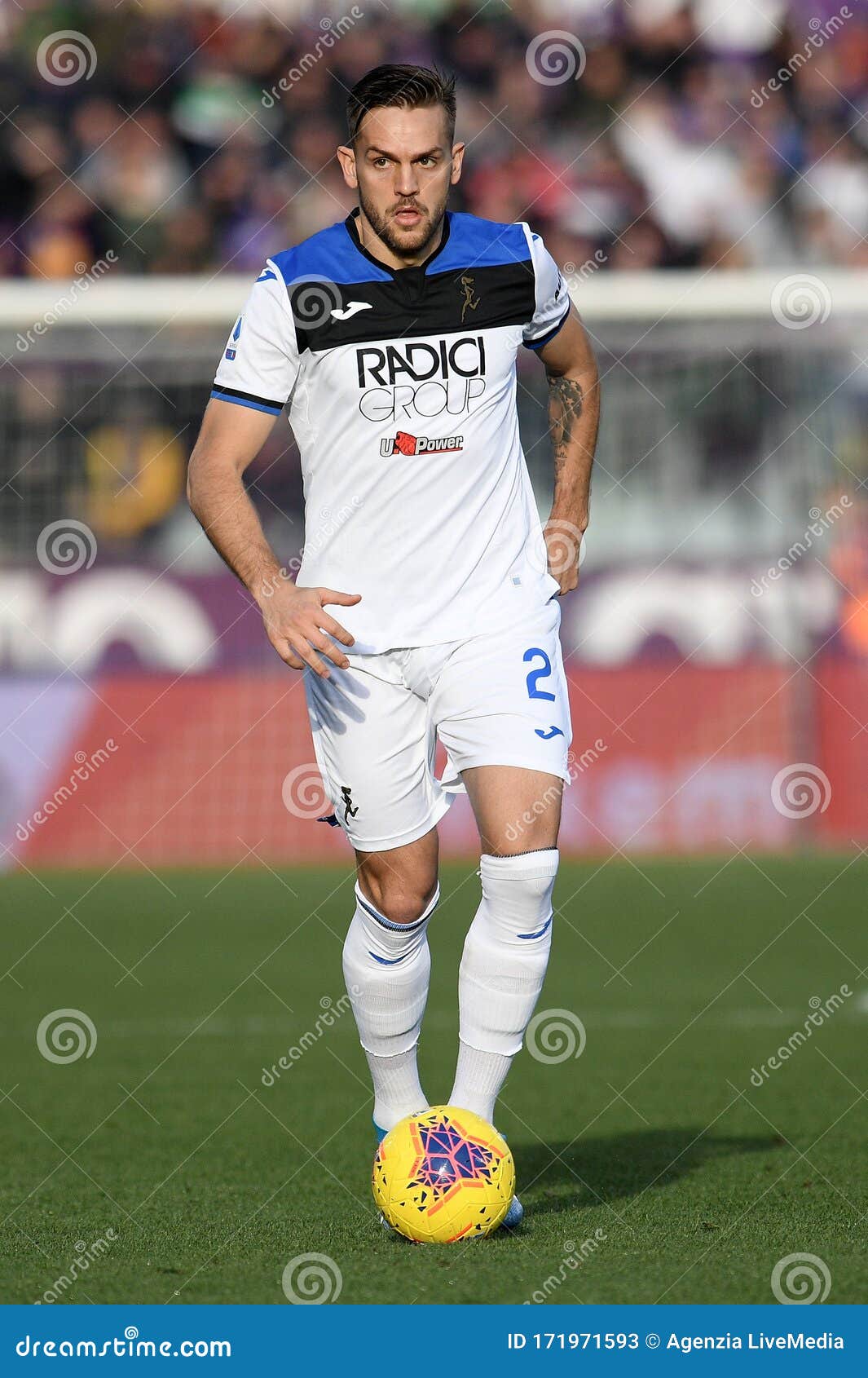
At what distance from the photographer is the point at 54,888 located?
12961 mm

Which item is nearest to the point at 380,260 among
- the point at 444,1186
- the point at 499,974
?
the point at 499,974

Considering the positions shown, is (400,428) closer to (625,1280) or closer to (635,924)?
(625,1280)

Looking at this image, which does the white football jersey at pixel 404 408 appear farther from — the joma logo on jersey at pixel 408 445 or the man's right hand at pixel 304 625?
the man's right hand at pixel 304 625

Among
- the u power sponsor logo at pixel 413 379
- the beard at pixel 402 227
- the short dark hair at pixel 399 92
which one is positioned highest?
the short dark hair at pixel 399 92

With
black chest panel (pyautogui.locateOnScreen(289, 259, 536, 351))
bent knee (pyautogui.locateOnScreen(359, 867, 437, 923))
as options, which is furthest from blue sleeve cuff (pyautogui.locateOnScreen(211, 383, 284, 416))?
bent knee (pyautogui.locateOnScreen(359, 867, 437, 923))

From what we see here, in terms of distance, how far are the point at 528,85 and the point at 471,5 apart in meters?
1.17

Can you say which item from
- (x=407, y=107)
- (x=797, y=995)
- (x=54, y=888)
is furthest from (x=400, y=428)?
(x=54, y=888)
